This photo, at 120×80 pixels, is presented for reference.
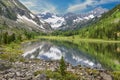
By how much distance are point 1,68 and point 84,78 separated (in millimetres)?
18032

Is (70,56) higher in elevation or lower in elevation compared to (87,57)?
lower

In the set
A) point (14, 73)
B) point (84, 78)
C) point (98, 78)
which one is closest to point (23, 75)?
point (14, 73)

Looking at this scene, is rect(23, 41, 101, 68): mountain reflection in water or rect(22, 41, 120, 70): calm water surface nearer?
rect(22, 41, 120, 70): calm water surface

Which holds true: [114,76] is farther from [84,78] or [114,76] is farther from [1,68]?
[1,68]

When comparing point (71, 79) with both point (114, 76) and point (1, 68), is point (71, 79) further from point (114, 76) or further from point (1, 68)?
point (1, 68)

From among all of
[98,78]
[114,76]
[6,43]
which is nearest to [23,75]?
[98,78]

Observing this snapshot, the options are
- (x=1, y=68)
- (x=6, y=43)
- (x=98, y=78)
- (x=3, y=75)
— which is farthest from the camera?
(x=6, y=43)

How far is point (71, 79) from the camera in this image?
1753 inches

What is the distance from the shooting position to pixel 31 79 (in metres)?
42.3

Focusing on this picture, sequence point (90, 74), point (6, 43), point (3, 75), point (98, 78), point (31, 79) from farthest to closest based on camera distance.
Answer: point (6, 43) → point (90, 74) → point (98, 78) → point (3, 75) → point (31, 79)

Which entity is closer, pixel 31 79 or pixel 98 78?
pixel 31 79

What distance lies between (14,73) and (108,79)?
53.3ft

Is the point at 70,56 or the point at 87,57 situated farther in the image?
the point at 70,56

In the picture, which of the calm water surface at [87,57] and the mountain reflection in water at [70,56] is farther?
the mountain reflection in water at [70,56]
